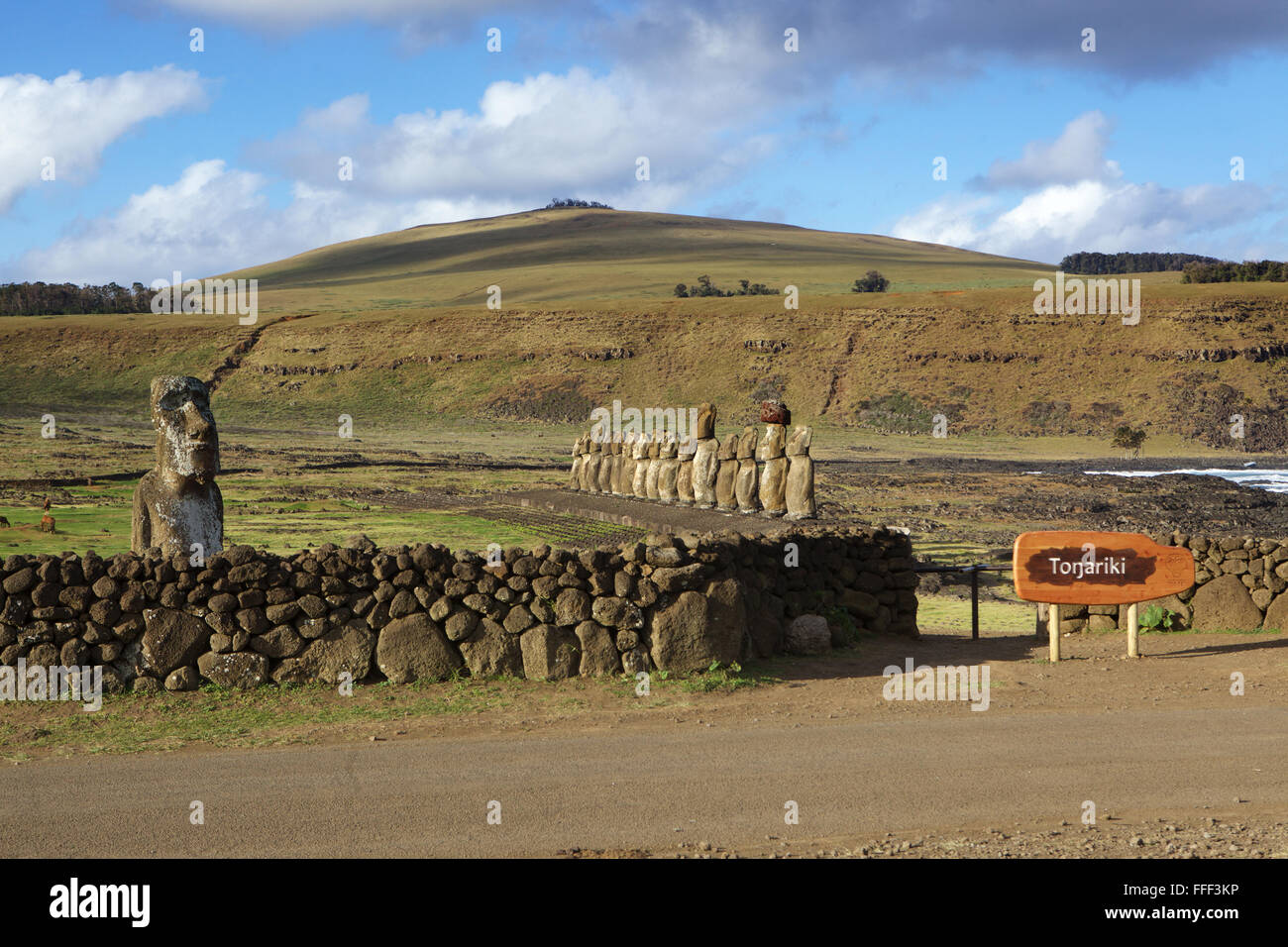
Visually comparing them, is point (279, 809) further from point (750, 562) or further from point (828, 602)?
point (828, 602)

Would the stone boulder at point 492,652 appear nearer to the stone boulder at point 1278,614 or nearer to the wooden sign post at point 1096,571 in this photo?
the wooden sign post at point 1096,571

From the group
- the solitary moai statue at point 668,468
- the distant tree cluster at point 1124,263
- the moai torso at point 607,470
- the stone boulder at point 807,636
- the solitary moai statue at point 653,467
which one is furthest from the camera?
the distant tree cluster at point 1124,263

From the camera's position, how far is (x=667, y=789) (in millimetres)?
7605

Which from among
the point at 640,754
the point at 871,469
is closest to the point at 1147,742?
the point at 640,754

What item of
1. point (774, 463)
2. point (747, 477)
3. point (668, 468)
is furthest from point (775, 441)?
point (668, 468)

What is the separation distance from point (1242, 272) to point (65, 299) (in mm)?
103654

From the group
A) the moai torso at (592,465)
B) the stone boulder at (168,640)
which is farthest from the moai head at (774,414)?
the stone boulder at (168,640)

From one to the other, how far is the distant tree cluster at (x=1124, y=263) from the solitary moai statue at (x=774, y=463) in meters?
152

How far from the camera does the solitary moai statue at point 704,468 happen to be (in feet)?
80.3

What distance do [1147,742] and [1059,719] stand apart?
89cm

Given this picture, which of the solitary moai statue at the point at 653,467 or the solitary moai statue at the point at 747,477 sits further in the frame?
the solitary moai statue at the point at 653,467

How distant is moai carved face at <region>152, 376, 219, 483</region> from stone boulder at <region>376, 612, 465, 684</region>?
2.65 metres

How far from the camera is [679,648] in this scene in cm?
1082

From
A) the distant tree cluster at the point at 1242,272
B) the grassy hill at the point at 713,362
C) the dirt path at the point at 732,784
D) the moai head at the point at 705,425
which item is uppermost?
the distant tree cluster at the point at 1242,272
